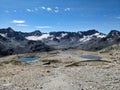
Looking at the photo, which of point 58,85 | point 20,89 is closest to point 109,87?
point 58,85

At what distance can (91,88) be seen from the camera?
41.3 meters

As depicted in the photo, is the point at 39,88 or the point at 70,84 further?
the point at 70,84

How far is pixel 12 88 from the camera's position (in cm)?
4294

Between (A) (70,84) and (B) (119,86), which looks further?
(A) (70,84)

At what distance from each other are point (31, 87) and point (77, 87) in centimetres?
799

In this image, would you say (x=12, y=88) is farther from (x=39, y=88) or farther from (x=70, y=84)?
Answer: (x=70, y=84)

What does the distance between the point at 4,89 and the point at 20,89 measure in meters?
2.74

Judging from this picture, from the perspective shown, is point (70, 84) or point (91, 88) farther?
point (70, 84)

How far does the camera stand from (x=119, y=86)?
42.0 metres

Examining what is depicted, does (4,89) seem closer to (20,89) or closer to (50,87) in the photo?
(20,89)

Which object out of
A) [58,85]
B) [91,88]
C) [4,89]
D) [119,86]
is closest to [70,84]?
[58,85]

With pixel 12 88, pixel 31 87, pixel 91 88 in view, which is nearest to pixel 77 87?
pixel 91 88

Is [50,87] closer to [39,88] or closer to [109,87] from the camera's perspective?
[39,88]

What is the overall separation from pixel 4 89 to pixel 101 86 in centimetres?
1634
